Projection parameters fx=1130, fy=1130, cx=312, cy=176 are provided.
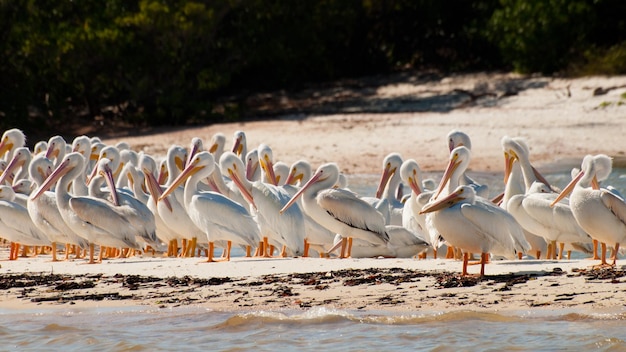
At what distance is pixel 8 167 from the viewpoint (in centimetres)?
1147

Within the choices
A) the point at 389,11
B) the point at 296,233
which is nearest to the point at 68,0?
the point at 389,11

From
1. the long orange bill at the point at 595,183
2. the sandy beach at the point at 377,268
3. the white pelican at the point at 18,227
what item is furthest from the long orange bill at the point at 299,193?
the long orange bill at the point at 595,183

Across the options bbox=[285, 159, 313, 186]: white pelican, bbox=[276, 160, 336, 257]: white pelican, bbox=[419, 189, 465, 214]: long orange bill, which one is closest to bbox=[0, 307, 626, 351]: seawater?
bbox=[419, 189, 465, 214]: long orange bill

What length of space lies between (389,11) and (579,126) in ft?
27.6

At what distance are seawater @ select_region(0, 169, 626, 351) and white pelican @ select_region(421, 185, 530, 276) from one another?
34.7 inches

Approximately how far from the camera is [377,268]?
820 centimetres

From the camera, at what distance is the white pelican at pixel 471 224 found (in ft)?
25.0

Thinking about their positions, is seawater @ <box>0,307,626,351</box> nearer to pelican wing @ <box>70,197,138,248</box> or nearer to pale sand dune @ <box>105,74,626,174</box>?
pelican wing @ <box>70,197,138,248</box>

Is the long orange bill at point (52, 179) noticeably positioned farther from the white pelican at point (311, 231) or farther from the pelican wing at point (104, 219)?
the white pelican at point (311, 231)

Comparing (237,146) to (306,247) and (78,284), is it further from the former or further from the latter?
(78,284)

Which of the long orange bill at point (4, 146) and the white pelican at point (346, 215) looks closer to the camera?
the white pelican at point (346, 215)

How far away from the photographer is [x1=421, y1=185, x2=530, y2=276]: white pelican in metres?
7.62

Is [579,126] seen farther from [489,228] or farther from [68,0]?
[489,228]

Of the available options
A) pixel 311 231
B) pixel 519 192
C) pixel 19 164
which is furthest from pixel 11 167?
pixel 519 192
